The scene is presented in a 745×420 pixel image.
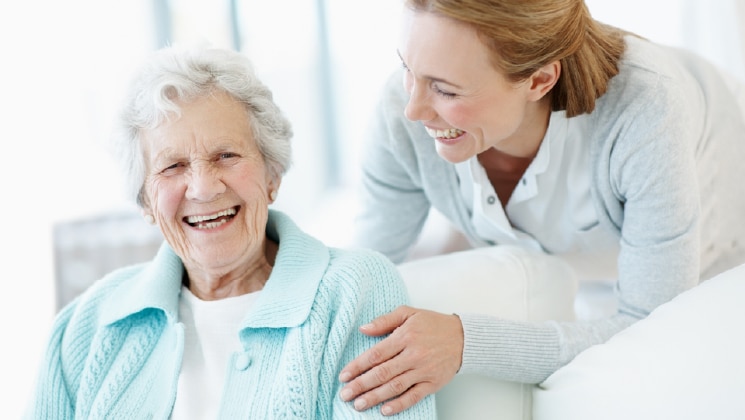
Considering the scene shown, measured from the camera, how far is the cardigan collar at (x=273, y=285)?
1.60 meters

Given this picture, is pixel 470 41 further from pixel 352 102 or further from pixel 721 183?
pixel 352 102

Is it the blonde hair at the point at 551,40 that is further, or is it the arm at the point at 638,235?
the arm at the point at 638,235

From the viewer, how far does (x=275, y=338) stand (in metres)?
1.62

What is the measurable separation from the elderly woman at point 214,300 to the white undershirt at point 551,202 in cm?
35

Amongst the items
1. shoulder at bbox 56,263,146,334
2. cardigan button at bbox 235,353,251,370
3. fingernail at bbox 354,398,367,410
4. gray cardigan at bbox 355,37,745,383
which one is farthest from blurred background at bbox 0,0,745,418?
fingernail at bbox 354,398,367,410

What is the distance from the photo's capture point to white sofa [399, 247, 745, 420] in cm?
138

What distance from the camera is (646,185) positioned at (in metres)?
1.67

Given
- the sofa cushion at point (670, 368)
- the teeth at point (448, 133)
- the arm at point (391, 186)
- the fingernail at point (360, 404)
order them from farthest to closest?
the arm at point (391, 186) → the teeth at point (448, 133) → the fingernail at point (360, 404) → the sofa cushion at point (670, 368)

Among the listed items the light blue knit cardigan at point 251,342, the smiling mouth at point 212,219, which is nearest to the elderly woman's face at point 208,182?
the smiling mouth at point 212,219

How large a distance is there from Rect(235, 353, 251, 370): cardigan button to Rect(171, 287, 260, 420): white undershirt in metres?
0.05

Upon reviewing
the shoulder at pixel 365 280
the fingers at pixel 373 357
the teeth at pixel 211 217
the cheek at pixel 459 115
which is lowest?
the fingers at pixel 373 357

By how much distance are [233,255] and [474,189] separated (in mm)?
583

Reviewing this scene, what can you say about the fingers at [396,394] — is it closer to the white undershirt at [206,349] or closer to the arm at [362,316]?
the arm at [362,316]

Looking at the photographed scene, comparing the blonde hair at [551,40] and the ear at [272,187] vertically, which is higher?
the blonde hair at [551,40]
